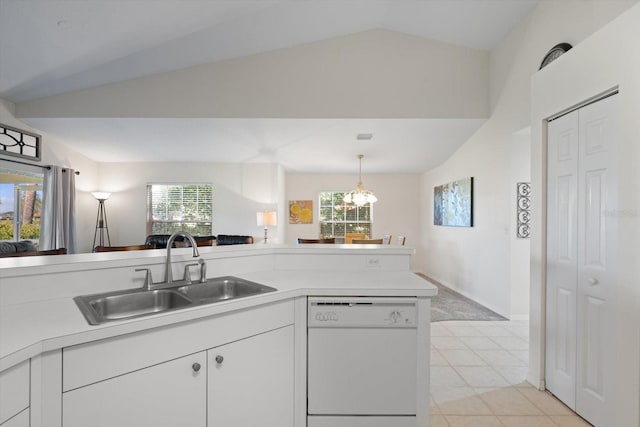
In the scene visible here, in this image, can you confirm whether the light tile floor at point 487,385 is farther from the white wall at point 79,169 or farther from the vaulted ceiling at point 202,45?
the white wall at point 79,169

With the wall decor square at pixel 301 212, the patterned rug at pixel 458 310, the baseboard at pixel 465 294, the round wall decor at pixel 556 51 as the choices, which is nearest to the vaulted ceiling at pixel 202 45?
the round wall decor at pixel 556 51

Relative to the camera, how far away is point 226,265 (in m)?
1.97

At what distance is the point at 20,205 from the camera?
478cm

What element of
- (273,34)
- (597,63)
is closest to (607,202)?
(597,63)

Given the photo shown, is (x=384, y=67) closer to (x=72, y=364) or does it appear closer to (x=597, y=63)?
(x=597, y=63)

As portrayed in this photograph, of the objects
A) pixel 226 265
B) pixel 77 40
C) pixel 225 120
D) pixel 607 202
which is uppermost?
pixel 77 40

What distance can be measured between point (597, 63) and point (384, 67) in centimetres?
287

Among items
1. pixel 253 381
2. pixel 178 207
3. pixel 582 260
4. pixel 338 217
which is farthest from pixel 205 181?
pixel 582 260

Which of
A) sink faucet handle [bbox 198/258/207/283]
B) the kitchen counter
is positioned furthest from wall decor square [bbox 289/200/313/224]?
sink faucet handle [bbox 198/258/207/283]

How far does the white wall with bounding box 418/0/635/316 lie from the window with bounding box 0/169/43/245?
6641 millimetres

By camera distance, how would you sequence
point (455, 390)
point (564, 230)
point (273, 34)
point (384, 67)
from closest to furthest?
1. point (564, 230)
2. point (455, 390)
3. point (273, 34)
4. point (384, 67)

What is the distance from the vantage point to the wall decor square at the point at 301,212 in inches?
292

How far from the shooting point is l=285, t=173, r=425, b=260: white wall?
24.2 feet

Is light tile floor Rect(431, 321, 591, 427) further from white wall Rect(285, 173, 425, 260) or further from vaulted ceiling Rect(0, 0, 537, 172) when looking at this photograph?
white wall Rect(285, 173, 425, 260)
